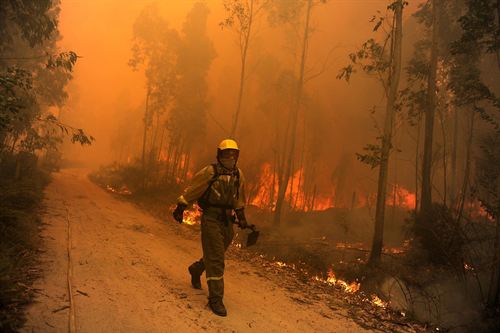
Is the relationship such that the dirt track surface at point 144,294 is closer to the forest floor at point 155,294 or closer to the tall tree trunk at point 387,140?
the forest floor at point 155,294

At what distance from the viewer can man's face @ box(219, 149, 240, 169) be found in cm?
568

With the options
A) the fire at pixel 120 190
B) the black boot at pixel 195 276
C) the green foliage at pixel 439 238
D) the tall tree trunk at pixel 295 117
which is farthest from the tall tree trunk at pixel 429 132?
the fire at pixel 120 190

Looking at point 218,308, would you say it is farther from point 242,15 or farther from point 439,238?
point 242,15

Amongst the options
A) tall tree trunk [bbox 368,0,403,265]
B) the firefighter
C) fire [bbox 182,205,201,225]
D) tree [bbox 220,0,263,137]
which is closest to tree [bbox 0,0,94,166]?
the firefighter

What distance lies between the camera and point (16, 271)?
545 centimetres

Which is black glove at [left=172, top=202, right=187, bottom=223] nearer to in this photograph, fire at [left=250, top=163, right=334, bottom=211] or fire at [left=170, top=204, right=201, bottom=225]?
fire at [left=170, top=204, right=201, bottom=225]

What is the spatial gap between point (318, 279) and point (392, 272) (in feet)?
6.91

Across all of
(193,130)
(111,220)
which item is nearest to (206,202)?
(111,220)

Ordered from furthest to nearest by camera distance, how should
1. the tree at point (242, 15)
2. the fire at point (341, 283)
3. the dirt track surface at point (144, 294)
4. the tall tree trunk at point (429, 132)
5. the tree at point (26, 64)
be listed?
the tree at point (242, 15), the tall tree trunk at point (429, 132), the fire at point (341, 283), the tree at point (26, 64), the dirt track surface at point (144, 294)

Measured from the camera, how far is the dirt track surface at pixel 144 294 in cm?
464

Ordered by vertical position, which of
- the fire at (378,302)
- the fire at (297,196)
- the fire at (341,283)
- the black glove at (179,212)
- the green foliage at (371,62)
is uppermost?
the green foliage at (371,62)

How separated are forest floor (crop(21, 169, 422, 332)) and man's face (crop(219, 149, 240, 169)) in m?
2.17

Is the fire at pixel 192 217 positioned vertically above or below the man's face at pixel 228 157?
below

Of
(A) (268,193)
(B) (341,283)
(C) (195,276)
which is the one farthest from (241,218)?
(A) (268,193)
